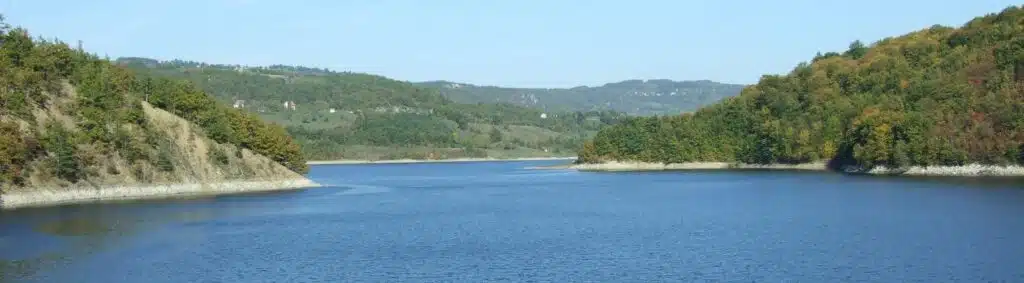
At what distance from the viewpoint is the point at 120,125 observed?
94.3m

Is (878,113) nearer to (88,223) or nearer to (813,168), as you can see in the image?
(813,168)

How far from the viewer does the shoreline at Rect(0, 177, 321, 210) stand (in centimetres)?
7775

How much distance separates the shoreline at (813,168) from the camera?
392 ft

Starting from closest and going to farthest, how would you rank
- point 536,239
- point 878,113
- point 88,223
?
point 536,239, point 88,223, point 878,113

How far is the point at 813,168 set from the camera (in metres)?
158

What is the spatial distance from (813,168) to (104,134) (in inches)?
3956

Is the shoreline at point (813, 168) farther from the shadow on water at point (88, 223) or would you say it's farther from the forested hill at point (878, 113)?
the shadow on water at point (88, 223)

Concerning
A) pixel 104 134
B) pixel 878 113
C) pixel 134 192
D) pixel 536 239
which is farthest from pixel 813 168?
pixel 536 239

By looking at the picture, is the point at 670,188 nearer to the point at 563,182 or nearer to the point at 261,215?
the point at 563,182

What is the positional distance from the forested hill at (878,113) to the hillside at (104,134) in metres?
70.7

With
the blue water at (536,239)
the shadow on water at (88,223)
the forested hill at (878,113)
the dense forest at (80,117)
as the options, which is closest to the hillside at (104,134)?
the dense forest at (80,117)

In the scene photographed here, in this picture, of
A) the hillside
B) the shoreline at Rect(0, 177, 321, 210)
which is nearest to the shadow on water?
the shoreline at Rect(0, 177, 321, 210)

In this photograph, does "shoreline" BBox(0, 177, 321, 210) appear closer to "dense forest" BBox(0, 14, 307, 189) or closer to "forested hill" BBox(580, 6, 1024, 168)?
"dense forest" BBox(0, 14, 307, 189)

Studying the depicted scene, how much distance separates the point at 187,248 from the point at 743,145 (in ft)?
445
